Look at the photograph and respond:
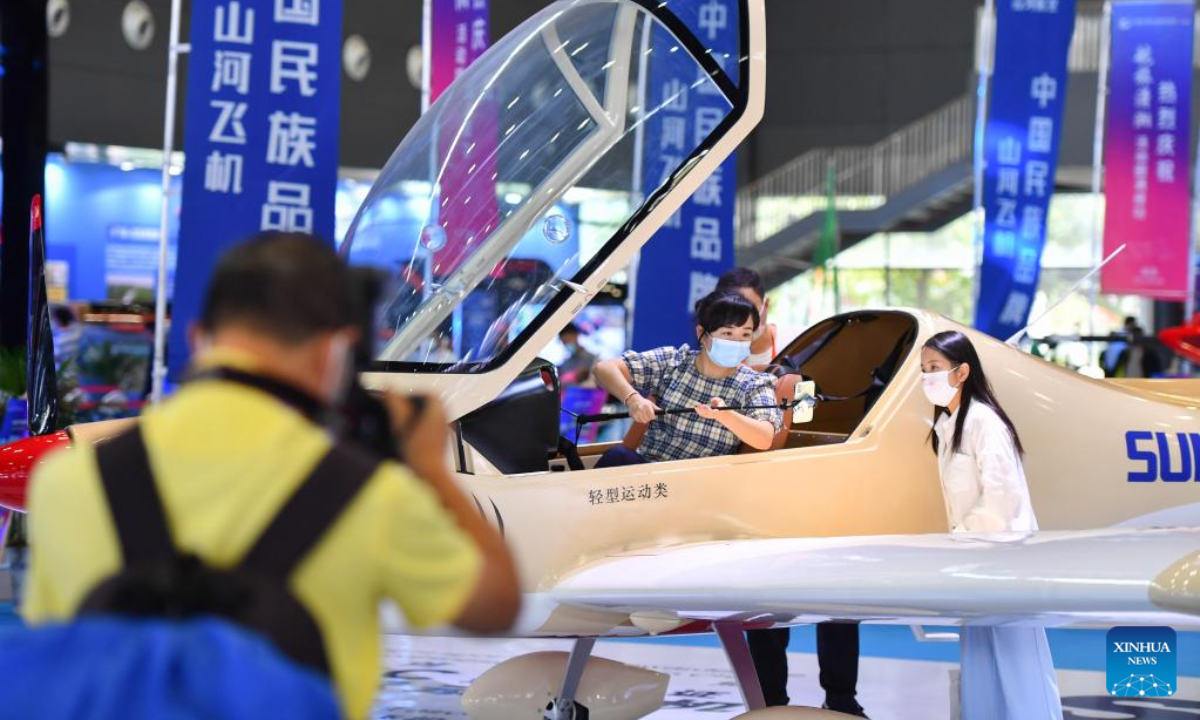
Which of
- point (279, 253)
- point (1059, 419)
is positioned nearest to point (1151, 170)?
point (1059, 419)

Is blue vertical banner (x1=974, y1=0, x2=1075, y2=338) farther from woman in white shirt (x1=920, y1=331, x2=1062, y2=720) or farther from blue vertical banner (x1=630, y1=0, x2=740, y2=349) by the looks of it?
woman in white shirt (x1=920, y1=331, x2=1062, y2=720)

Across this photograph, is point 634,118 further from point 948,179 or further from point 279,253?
point 948,179

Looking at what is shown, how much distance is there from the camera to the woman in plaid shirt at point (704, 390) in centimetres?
472

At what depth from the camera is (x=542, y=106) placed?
4547 millimetres

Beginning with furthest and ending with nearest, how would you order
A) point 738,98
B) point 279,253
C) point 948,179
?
1. point 948,179
2. point 738,98
3. point 279,253

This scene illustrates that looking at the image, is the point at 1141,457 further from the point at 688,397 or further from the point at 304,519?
the point at 304,519

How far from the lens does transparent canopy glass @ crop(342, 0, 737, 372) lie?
14.5ft

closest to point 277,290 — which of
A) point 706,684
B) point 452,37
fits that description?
point 706,684

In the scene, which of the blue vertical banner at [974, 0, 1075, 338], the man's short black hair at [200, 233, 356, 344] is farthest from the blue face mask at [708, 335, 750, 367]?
the blue vertical banner at [974, 0, 1075, 338]

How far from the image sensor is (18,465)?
13.3 ft

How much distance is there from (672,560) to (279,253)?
2719mm

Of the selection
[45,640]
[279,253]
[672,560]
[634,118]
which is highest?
[634,118]

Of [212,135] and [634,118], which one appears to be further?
[212,135]

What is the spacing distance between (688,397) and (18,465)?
6.78 ft
